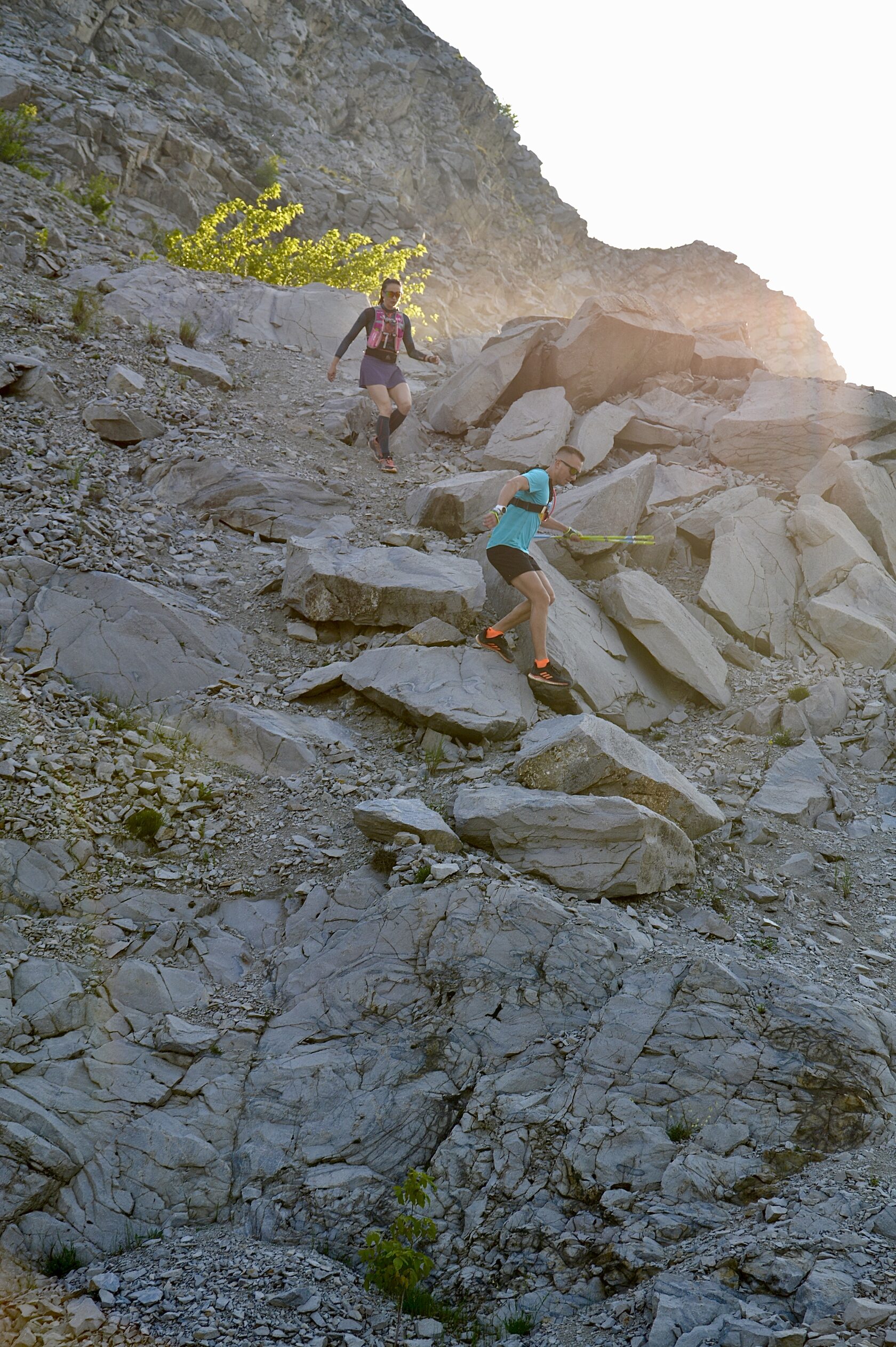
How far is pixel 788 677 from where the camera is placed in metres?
10.6

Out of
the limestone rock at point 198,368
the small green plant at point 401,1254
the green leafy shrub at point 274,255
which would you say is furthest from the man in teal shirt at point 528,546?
the green leafy shrub at point 274,255

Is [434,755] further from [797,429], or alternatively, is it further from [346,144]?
[346,144]

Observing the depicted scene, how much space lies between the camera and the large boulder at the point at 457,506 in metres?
11.8

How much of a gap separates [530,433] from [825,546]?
16.3 ft

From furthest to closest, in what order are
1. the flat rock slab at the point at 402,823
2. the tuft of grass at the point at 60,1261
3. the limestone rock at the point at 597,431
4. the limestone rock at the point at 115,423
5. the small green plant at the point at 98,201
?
the small green plant at the point at 98,201 < the limestone rock at the point at 597,431 < the limestone rock at the point at 115,423 < the flat rock slab at the point at 402,823 < the tuft of grass at the point at 60,1261

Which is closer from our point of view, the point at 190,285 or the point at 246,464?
the point at 246,464

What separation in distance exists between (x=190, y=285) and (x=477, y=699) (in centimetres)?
1296

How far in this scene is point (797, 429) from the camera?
13656 millimetres

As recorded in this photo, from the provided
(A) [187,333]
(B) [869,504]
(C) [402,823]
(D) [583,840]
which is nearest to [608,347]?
(B) [869,504]

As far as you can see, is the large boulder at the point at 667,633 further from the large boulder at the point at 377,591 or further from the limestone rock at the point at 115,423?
the limestone rock at the point at 115,423

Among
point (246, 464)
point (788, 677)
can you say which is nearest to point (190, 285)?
point (246, 464)

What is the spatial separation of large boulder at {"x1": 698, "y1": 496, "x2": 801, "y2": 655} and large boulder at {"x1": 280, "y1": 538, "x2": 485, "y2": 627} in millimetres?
3763

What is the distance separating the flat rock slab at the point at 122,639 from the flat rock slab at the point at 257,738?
1.72ft

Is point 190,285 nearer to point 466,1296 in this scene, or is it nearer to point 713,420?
point 713,420
